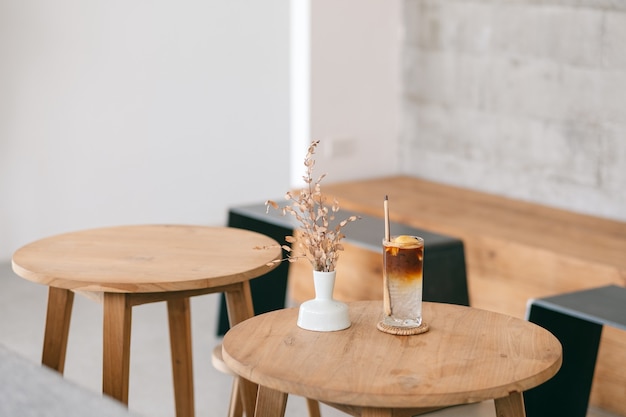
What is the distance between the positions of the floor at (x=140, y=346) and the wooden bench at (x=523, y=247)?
0.43 meters

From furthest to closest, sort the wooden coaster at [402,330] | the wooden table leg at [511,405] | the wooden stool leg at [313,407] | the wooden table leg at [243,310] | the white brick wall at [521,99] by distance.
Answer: the white brick wall at [521,99]
the wooden stool leg at [313,407]
the wooden table leg at [243,310]
the wooden coaster at [402,330]
the wooden table leg at [511,405]

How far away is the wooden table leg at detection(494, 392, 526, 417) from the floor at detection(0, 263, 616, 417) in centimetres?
127

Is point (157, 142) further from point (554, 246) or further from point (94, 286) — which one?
point (94, 286)

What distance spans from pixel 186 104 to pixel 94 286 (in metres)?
3.52

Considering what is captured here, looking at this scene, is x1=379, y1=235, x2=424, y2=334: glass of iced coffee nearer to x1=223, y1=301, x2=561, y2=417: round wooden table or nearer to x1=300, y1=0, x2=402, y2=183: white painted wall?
x1=223, y1=301, x2=561, y2=417: round wooden table

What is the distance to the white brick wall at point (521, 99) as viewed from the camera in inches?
156

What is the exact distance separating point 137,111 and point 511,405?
13.2 feet

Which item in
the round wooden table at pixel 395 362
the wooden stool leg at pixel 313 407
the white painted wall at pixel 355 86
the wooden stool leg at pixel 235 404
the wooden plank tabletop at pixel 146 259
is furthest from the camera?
the white painted wall at pixel 355 86

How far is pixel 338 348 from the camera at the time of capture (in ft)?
5.94

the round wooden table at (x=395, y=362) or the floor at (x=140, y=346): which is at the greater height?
the round wooden table at (x=395, y=362)

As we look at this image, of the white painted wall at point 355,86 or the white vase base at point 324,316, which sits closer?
the white vase base at point 324,316

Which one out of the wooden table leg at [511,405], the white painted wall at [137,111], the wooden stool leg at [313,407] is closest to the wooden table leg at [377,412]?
the wooden table leg at [511,405]

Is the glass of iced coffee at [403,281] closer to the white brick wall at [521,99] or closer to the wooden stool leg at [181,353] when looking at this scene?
the wooden stool leg at [181,353]

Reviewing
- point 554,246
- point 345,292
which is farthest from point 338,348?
point 345,292
